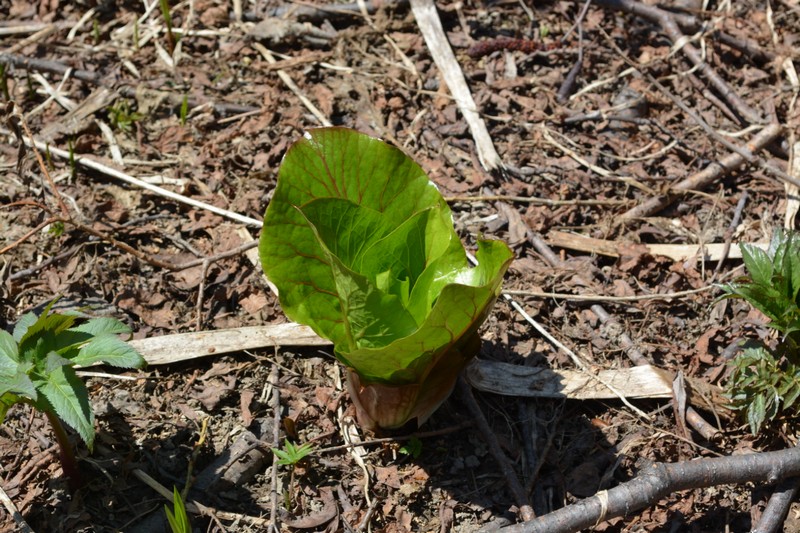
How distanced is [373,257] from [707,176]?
1.78 m

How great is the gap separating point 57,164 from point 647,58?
2613 mm

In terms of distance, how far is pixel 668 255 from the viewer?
3082 mm

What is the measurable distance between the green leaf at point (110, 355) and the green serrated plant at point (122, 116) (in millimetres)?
1543

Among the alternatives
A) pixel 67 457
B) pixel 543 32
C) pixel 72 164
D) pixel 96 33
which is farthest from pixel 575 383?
pixel 96 33

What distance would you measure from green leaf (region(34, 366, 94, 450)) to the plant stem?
16 cm

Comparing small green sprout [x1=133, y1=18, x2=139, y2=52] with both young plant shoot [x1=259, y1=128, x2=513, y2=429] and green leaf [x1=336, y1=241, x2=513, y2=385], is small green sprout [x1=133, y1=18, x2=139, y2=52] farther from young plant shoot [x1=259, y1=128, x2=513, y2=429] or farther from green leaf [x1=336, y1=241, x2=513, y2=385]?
green leaf [x1=336, y1=241, x2=513, y2=385]

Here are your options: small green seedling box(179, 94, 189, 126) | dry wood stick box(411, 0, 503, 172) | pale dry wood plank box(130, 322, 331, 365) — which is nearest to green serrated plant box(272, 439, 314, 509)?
pale dry wood plank box(130, 322, 331, 365)

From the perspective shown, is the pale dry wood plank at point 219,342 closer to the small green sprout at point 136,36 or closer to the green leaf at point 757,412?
the green leaf at point 757,412

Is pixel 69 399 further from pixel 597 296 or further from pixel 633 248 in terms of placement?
pixel 633 248

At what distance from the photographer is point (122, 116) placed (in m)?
3.36

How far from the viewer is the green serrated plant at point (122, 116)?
3.35 meters

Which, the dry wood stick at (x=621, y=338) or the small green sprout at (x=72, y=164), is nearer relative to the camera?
the dry wood stick at (x=621, y=338)

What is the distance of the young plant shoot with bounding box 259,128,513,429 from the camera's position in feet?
6.78

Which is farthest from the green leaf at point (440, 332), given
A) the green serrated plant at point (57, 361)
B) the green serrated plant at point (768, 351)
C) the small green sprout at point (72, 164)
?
the small green sprout at point (72, 164)
